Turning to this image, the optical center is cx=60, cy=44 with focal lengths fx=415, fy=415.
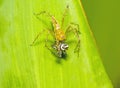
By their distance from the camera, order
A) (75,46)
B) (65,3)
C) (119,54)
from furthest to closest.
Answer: (119,54)
(75,46)
(65,3)

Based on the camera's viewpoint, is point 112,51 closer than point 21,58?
No

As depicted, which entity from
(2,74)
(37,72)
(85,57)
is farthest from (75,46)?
(2,74)

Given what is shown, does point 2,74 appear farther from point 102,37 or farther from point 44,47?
point 102,37

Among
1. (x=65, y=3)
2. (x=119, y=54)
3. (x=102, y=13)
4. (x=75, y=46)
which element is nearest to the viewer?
(x=65, y=3)

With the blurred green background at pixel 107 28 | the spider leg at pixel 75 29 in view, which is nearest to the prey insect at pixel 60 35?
the spider leg at pixel 75 29

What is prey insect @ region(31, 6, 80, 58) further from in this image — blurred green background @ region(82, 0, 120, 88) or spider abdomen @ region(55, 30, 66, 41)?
blurred green background @ region(82, 0, 120, 88)

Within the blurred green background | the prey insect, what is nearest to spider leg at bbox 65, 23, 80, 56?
the prey insect

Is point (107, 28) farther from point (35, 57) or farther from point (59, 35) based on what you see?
point (35, 57)
